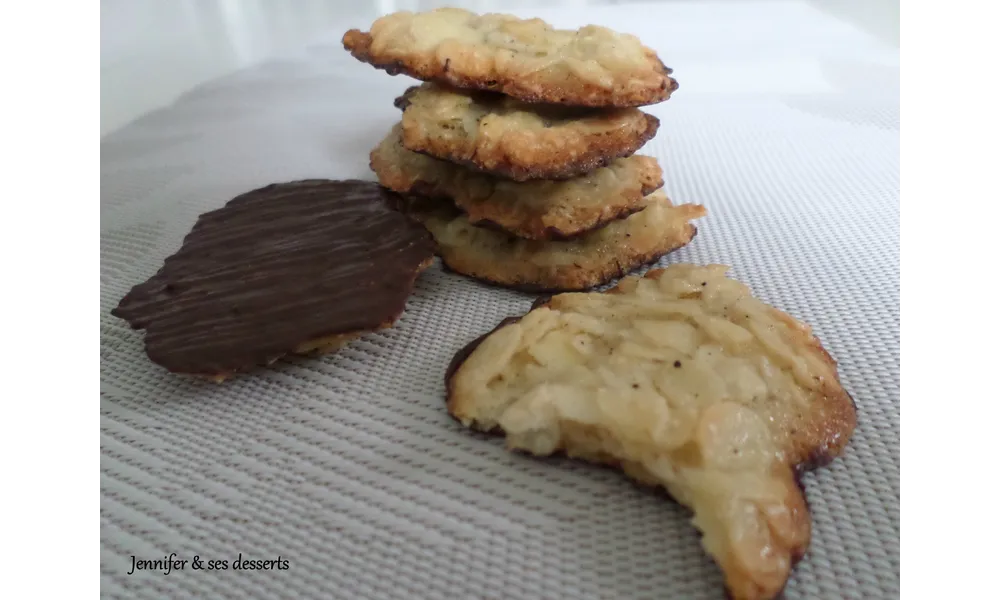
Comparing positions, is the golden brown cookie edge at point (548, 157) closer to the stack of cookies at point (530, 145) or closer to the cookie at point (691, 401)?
the stack of cookies at point (530, 145)

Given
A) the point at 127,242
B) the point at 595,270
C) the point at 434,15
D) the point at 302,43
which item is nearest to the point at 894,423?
the point at 595,270

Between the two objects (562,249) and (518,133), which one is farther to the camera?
(562,249)

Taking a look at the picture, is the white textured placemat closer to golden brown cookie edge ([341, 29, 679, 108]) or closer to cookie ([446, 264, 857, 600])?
cookie ([446, 264, 857, 600])

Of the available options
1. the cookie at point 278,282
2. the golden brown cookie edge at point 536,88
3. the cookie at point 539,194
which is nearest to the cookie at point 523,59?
the golden brown cookie edge at point 536,88

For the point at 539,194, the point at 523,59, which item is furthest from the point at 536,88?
the point at 539,194

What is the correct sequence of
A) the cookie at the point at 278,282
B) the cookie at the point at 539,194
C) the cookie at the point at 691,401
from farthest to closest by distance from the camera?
the cookie at the point at 539,194, the cookie at the point at 278,282, the cookie at the point at 691,401

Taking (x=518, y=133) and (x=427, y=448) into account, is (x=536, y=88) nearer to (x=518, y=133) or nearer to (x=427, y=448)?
(x=518, y=133)

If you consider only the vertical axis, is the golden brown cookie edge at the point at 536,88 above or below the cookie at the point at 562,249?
above
